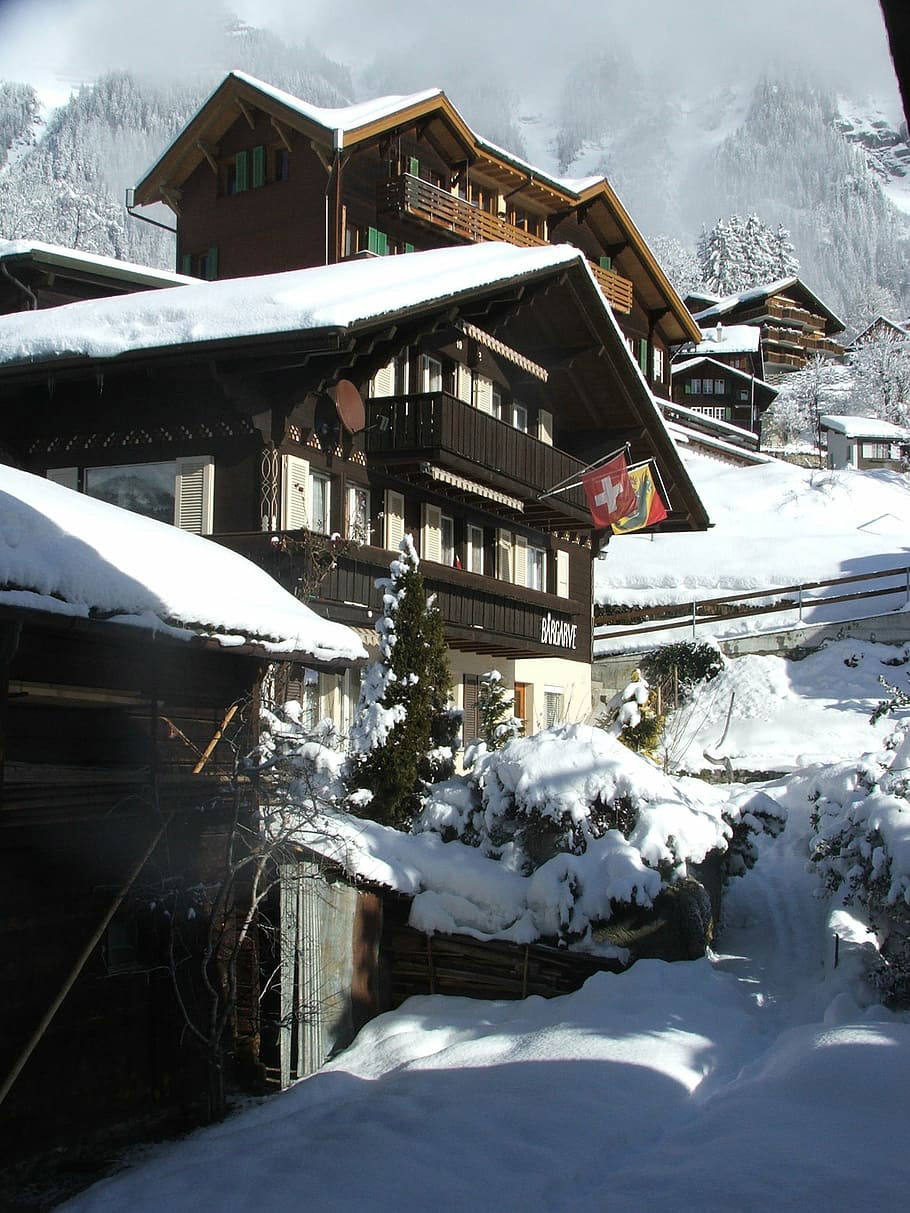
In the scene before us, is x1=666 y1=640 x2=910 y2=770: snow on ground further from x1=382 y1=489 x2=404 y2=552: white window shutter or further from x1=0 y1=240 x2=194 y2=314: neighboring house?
x1=0 y1=240 x2=194 y2=314: neighboring house

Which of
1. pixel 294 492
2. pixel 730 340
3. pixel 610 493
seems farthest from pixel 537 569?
pixel 730 340

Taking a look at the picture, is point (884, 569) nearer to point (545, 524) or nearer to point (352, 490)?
point (545, 524)

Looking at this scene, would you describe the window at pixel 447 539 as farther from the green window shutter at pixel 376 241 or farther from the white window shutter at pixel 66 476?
the green window shutter at pixel 376 241

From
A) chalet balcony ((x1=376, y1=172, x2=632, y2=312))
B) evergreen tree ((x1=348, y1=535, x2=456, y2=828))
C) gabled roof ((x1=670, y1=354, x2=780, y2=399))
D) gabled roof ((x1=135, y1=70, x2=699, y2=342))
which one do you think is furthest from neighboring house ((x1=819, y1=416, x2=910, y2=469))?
evergreen tree ((x1=348, y1=535, x2=456, y2=828))

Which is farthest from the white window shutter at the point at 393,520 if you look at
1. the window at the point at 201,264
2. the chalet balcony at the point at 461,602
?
the window at the point at 201,264

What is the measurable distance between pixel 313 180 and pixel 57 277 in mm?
8233

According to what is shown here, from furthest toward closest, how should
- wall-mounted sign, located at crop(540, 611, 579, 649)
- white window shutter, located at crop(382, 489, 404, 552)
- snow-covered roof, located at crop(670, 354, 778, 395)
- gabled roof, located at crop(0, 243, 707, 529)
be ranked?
snow-covered roof, located at crop(670, 354, 778, 395), wall-mounted sign, located at crop(540, 611, 579, 649), white window shutter, located at crop(382, 489, 404, 552), gabled roof, located at crop(0, 243, 707, 529)

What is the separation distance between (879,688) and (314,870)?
69.5 ft

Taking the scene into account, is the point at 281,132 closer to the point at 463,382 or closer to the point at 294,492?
the point at 463,382

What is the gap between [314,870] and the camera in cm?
1356

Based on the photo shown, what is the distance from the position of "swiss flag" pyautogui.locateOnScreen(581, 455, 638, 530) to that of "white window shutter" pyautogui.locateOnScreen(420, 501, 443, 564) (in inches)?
118

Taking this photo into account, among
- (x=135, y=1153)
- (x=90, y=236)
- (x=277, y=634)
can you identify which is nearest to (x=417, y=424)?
(x=277, y=634)

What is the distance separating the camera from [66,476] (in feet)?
67.7

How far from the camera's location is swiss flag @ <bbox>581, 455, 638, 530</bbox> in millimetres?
24500
